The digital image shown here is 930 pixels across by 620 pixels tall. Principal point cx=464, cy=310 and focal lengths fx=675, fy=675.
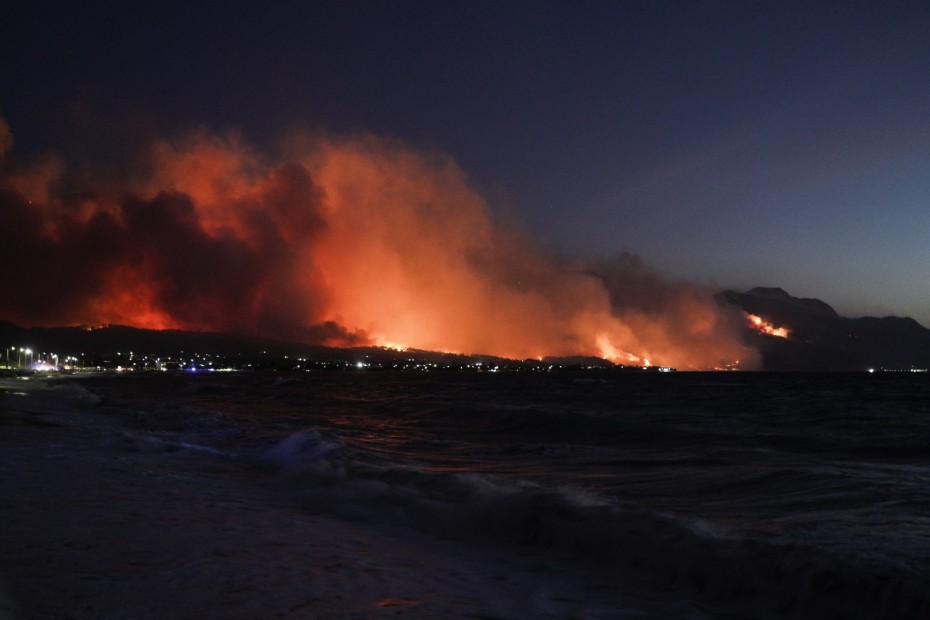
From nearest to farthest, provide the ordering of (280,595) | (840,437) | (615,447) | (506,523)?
(280,595), (506,523), (615,447), (840,437)

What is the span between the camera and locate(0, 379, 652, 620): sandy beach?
5.03 meters

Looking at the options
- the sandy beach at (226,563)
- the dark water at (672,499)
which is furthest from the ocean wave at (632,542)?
the sandy beach at (226,563)

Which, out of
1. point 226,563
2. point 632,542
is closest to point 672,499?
point 632,542

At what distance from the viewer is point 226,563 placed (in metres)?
6.17

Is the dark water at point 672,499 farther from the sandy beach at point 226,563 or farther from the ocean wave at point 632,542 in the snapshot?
the sandy beach at point 226,563

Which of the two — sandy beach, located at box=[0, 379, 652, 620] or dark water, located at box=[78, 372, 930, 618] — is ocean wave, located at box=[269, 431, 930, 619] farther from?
sandy beach, located at box=[0, 379, 652, 620]

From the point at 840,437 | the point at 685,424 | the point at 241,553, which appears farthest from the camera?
the point at 685,424

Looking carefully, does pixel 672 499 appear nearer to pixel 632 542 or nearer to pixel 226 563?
pixel 632 542

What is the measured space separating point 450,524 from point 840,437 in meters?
17.5

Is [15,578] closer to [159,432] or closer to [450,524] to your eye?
[450,524]

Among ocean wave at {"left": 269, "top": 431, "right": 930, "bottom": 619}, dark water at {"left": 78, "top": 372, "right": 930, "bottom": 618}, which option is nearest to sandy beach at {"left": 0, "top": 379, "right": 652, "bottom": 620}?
ocean wave at {"left": 269, "top": 431, "right": 930, "bottom": 619}

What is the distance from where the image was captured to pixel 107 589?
506 cm

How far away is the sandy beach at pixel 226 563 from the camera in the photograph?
16.5 ft

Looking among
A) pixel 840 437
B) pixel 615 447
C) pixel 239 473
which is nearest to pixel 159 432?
pixel 239 473
